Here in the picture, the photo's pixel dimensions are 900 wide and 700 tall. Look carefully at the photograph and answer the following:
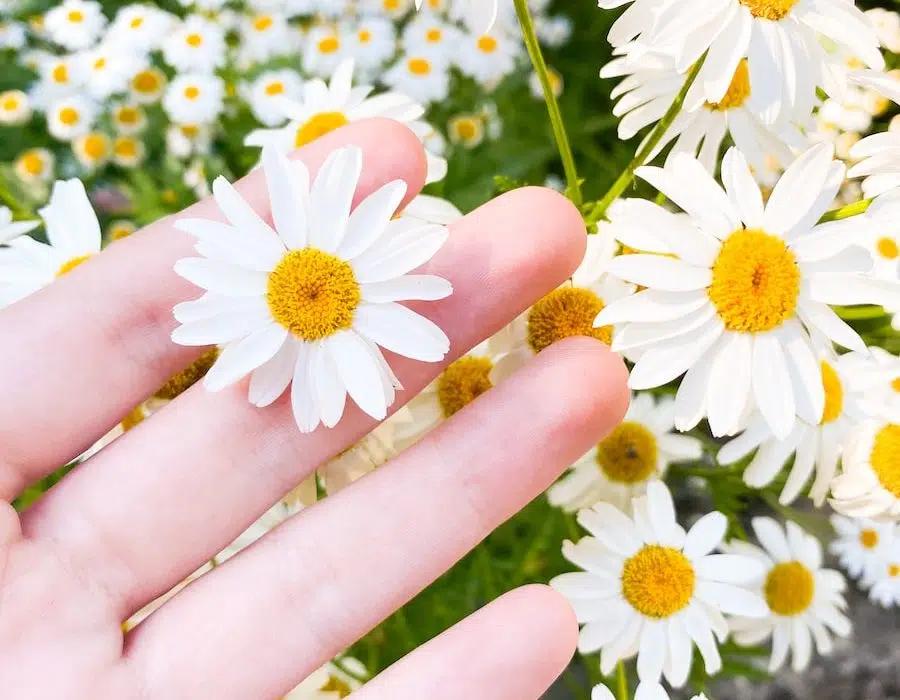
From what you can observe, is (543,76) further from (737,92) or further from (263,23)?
(263,23)

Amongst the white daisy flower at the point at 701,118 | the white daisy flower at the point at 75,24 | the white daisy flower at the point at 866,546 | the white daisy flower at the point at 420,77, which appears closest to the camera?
the white daisy flower at the point at 701,118

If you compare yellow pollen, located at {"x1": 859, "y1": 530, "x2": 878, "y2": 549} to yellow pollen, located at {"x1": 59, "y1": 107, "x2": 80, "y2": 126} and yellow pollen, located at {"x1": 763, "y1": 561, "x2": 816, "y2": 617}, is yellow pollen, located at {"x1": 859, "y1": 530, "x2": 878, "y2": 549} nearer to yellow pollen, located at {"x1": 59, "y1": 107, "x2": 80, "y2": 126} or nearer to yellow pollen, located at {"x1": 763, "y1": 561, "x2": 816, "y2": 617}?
yellow pollen, located at {"x1": 763, "y1": 561, "x2": 816, "y2": 617}

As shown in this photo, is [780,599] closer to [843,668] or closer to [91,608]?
[843,668]

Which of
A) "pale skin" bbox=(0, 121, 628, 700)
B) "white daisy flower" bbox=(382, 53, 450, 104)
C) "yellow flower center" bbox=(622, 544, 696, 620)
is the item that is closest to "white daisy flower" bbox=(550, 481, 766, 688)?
"yellow flower center" bbox=(622, 544, 696, 620)

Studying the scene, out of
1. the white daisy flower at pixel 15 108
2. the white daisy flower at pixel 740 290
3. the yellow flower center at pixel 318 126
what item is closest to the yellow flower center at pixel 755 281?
the white daisy flower at pixel 740 290

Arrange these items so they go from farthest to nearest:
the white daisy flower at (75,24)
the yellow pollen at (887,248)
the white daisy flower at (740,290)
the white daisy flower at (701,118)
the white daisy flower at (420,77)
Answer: the white daisy flower at (75,24) → the white daisy flower at (420,77) → the yellow pollen at (887,248) → the white daisy flower at (701,118) → the white daisy flower at (740,290)

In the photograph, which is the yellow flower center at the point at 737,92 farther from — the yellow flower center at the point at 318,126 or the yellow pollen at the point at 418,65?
the yellow pollen at the point at 418,65
